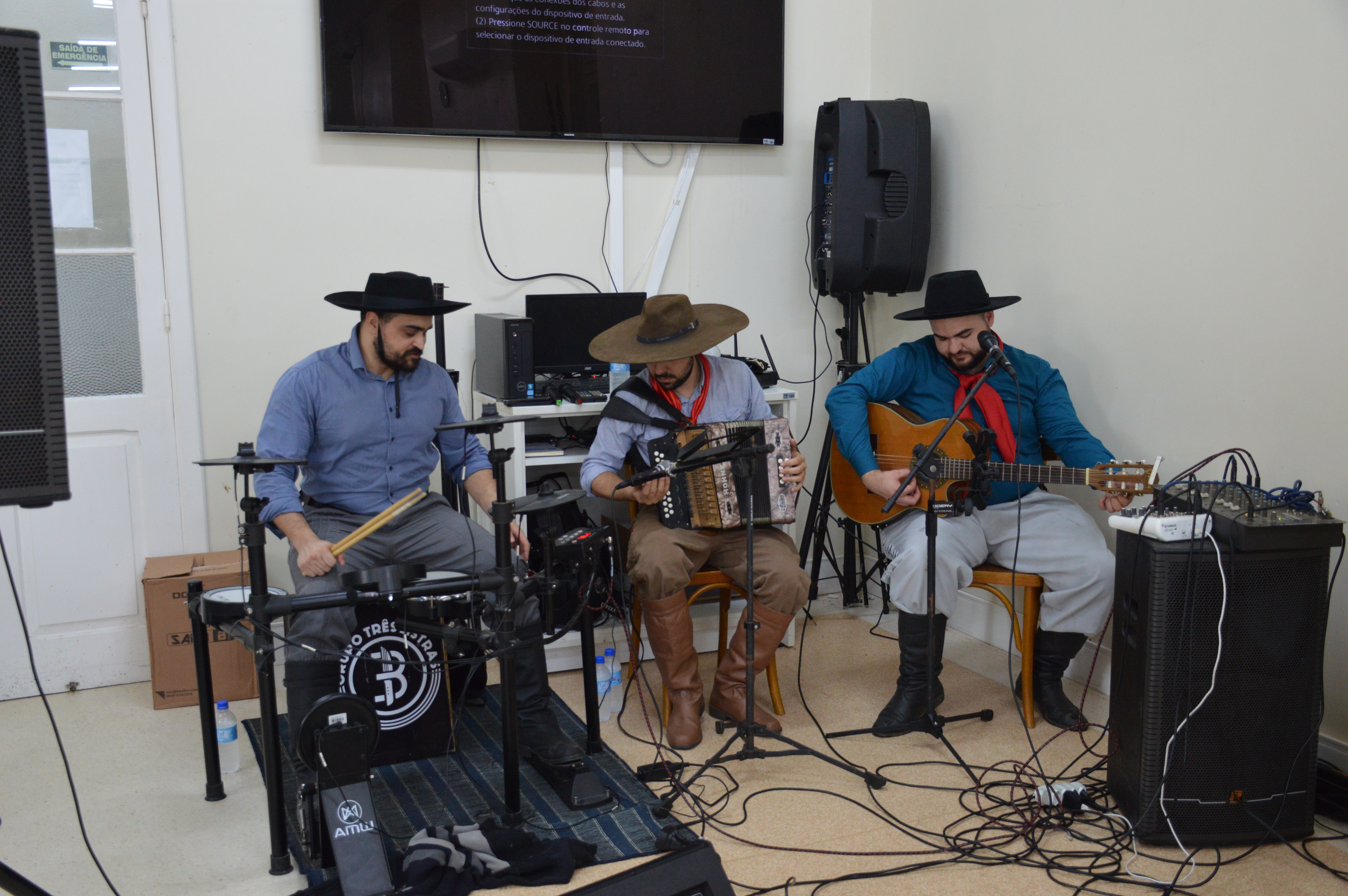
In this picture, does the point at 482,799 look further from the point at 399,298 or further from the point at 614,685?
the point at 399,298

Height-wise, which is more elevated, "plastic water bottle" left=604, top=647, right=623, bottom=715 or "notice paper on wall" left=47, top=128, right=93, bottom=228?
"notice paper on wall" left=47, top=128, right=93, bottom=228

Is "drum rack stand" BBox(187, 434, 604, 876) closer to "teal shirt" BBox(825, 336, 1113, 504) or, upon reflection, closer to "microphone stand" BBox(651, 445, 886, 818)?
"microphone stand" BBox(651, 445, 886, 818)

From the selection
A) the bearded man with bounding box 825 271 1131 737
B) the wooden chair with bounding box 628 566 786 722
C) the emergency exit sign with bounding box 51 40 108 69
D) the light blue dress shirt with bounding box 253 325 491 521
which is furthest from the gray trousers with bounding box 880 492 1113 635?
the emergency exit sign with bounding box 51 40 108 69

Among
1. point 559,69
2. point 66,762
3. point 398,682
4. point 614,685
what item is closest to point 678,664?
point 614,685

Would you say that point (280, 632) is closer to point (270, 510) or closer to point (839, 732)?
point (270, 510)

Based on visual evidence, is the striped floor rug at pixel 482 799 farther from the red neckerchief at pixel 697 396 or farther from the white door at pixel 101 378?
the red neckerchief at pixel 697 396

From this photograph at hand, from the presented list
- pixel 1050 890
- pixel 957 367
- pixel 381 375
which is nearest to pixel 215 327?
pixel 381 375

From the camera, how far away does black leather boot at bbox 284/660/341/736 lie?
2523 millimetres

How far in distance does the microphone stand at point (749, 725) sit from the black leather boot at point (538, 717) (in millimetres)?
334

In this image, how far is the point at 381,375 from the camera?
288 cm

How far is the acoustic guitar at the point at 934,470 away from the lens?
8.77ft

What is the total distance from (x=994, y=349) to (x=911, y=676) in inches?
38.9

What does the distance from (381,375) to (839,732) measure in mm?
1608

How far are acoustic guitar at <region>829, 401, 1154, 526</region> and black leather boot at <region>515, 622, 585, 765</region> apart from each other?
3.37 feet
